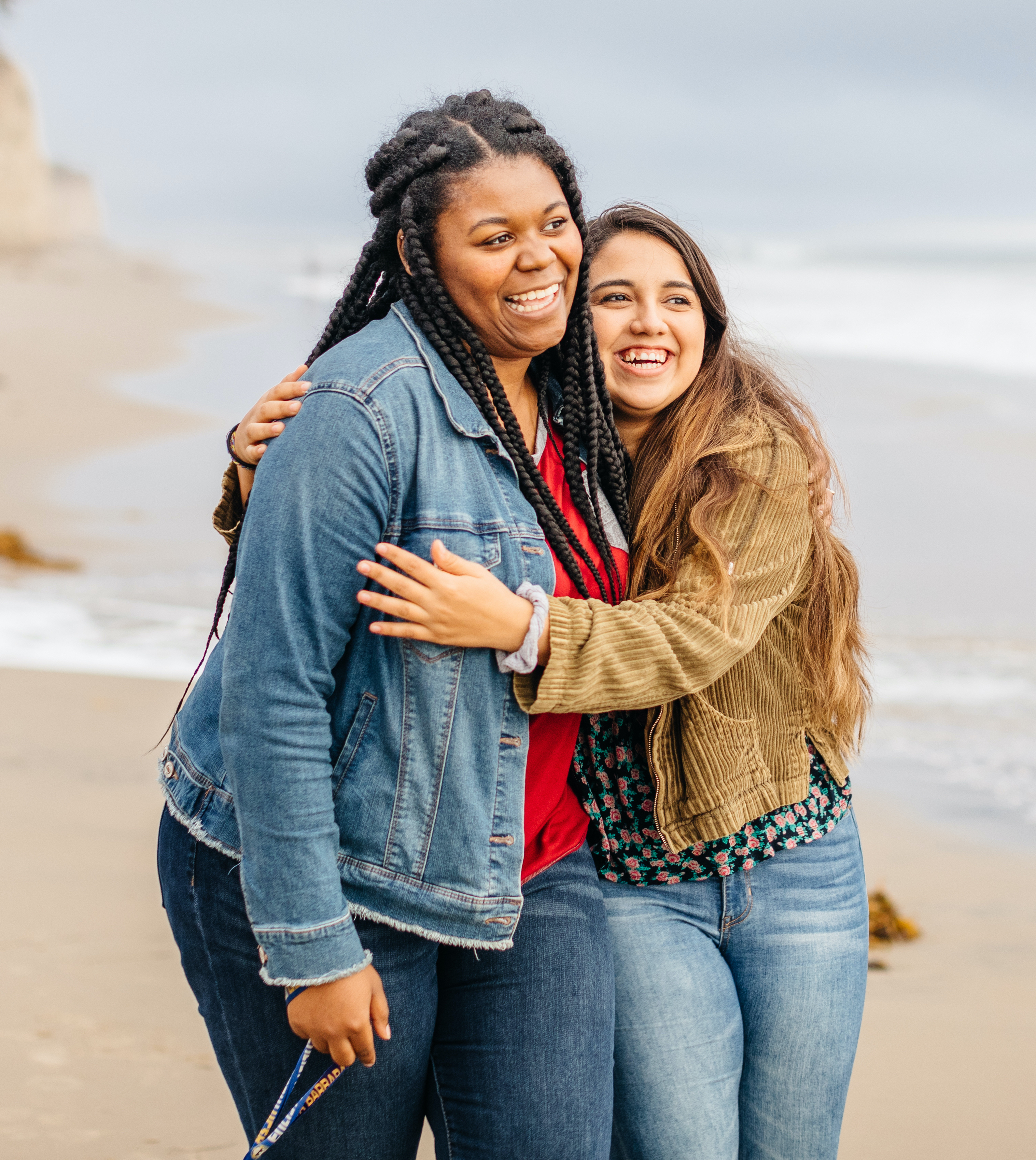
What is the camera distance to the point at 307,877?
1925 millimetres

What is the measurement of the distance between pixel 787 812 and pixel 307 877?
1.10 metres

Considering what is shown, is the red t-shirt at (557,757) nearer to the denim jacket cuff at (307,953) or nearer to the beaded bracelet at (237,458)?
the denim jacket cuff at (307,953)

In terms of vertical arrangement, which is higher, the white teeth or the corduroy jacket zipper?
the white teeth

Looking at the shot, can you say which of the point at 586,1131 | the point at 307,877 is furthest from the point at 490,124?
the point at 586,1131

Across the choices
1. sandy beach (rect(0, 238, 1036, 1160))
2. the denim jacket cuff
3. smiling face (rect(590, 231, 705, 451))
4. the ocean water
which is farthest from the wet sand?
smiling face (rect(590, 231, 705, 451))

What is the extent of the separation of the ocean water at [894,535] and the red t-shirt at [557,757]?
599 mm

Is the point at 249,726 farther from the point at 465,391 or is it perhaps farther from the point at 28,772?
the point at 28,772

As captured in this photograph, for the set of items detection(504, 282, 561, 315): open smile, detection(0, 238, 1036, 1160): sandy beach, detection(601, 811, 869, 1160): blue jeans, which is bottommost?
detection(0, 238, 1036, 1160): sandy beach

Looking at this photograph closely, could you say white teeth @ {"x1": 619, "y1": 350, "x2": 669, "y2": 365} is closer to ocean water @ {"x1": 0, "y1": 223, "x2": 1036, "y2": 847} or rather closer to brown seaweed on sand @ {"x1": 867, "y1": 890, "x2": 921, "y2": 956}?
ocean water @ {"x1": 0, "y1": 223, "x2": 1036, "y2": 847}

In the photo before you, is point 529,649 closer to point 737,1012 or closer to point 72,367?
point 737,1012

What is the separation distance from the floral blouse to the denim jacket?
411 mm

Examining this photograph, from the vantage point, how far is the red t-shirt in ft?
7.47

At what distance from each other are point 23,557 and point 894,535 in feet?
20.5

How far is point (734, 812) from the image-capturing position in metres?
2.45
